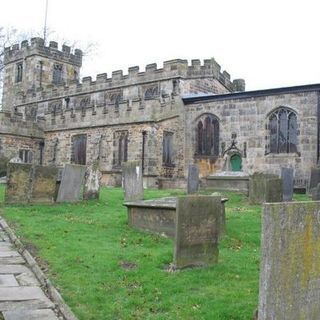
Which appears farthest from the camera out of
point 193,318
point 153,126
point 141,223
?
point 153,126

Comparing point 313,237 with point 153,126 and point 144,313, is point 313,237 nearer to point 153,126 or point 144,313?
point 144,313

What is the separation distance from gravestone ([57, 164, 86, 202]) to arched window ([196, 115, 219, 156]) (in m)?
12.7

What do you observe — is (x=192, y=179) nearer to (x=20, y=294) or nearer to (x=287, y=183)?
(x=287, y=183)

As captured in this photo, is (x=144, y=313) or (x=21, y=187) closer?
(x=144, y=313)

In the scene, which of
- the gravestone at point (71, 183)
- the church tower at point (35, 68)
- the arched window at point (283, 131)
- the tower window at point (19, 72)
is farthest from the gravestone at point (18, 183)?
the tower window at point (19, 72)

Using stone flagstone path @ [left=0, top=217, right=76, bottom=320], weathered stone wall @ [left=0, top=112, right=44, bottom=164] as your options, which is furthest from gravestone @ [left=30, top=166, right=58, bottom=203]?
weathered stone wall @ [left=0, top=112, right=44, bottom=164]

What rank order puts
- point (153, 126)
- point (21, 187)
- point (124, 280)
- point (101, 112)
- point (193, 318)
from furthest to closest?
point (101, 112) → point (153, 126) → point (21, 187) → point (124, 280) → point (193, 318)

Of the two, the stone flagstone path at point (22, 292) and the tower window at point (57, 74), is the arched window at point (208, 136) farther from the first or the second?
the tower window at point (57, 74)

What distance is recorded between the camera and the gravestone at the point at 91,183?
13461mm

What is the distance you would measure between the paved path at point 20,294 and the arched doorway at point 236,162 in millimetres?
18009

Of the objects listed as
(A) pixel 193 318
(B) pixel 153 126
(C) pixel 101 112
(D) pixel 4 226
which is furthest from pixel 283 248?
(C) pixel 101 112

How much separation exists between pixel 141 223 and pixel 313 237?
5.65 metres

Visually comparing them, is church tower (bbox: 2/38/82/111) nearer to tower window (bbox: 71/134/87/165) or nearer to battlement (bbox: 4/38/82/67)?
battlement (bbox: 4/38/82/67)

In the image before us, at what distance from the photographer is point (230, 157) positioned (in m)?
24.0
